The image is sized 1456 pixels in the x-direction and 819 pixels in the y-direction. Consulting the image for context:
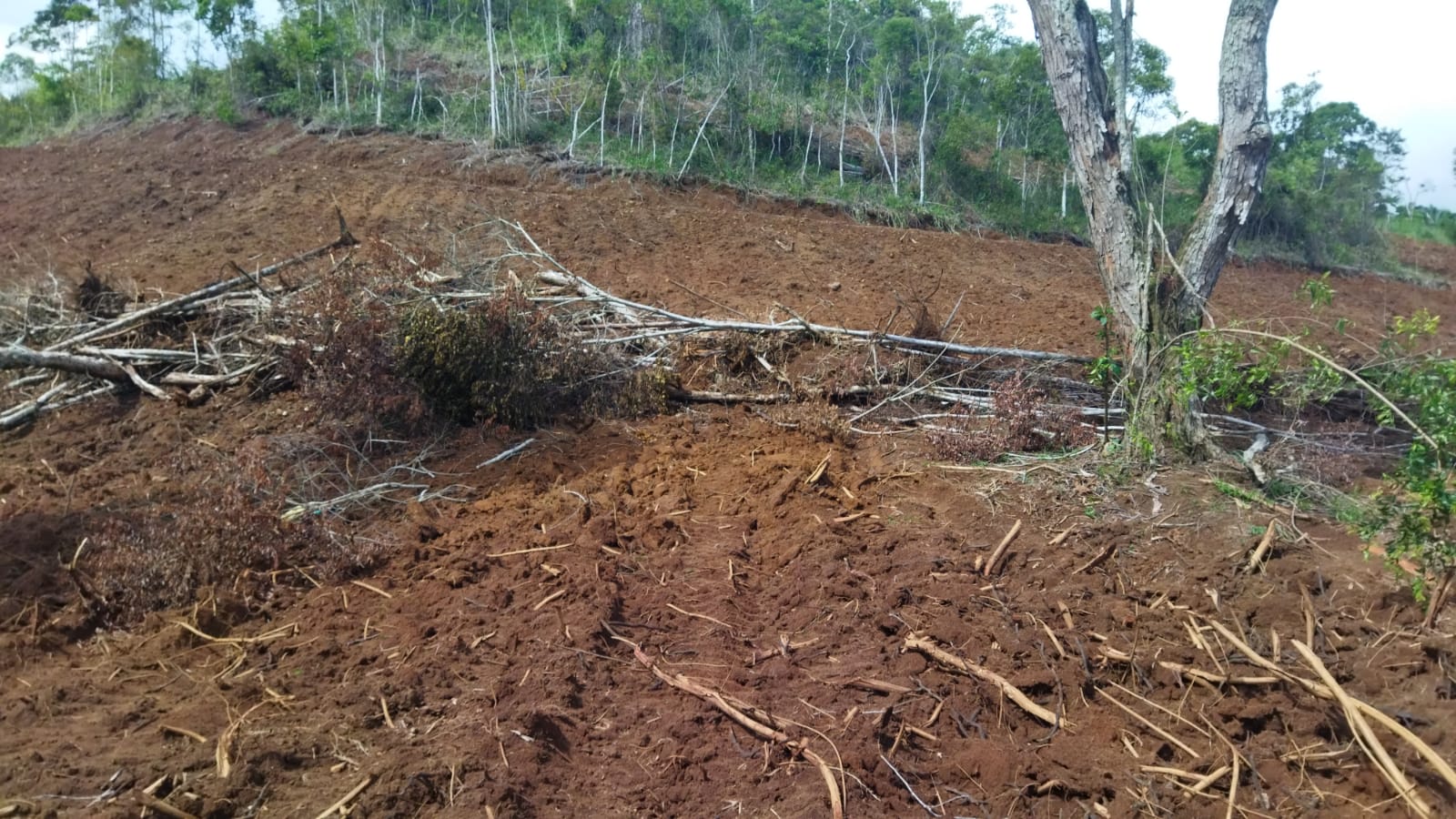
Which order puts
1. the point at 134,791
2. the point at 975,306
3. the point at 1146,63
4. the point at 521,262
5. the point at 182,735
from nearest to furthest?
1. the point at 134,791
2. the point at 182,735
3. the point at 521,262
4. the point at 975,306
5. the point at 1146,63

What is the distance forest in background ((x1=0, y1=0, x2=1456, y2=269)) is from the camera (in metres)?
15.6

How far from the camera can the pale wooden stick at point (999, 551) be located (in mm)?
4359

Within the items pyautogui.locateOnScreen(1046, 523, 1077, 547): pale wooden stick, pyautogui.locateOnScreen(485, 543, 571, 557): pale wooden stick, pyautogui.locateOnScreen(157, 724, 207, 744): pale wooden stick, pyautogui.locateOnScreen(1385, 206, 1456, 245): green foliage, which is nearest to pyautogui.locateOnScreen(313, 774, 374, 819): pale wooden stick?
pyautogui.locateOnScreen(157, 724, 207, 744): pale wooden stick

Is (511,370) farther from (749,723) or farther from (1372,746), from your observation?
(1372,746)

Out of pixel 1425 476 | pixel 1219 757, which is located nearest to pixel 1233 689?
pixel 1219 757

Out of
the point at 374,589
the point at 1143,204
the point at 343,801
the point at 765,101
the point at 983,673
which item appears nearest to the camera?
the point at 343,801

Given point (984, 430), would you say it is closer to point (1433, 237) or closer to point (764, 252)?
point (764, 252)

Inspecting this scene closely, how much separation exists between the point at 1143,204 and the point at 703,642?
3749mm

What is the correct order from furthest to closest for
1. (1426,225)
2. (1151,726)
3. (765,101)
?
(1426,225) < (765,101) < (1151,726)

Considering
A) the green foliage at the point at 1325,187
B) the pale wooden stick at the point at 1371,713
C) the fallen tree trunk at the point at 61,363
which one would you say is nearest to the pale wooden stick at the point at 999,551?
the pale wooden stick at the point at 1371,713

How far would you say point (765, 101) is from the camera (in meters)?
16.3

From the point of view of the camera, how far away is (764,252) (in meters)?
11.1

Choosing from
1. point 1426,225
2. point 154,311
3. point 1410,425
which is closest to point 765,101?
point 154,311

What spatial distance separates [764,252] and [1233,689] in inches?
324
